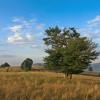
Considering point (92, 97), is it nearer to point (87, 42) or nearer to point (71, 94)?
point (71, 94)

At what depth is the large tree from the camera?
150ft

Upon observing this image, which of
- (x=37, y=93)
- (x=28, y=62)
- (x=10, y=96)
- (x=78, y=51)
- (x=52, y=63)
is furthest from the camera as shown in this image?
(x=28, y=62)

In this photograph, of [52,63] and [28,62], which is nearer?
[52,63]

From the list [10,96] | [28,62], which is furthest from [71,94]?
[28,62]

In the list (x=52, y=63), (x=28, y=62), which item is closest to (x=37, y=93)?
(x=52, y=63)

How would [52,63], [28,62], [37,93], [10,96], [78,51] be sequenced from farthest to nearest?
1. [28,62]
2. [52,63]
3. [78,51]
4. [37,93]
5. [10,96]

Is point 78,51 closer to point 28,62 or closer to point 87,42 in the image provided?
point 87,42

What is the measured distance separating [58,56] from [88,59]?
596cm

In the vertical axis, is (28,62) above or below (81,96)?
above

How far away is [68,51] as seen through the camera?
46.4 metres

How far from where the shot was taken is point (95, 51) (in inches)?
1849

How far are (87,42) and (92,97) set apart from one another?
114ft

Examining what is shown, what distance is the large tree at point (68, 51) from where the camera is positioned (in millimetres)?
45844

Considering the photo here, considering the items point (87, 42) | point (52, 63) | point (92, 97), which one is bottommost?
point (92, 97)
